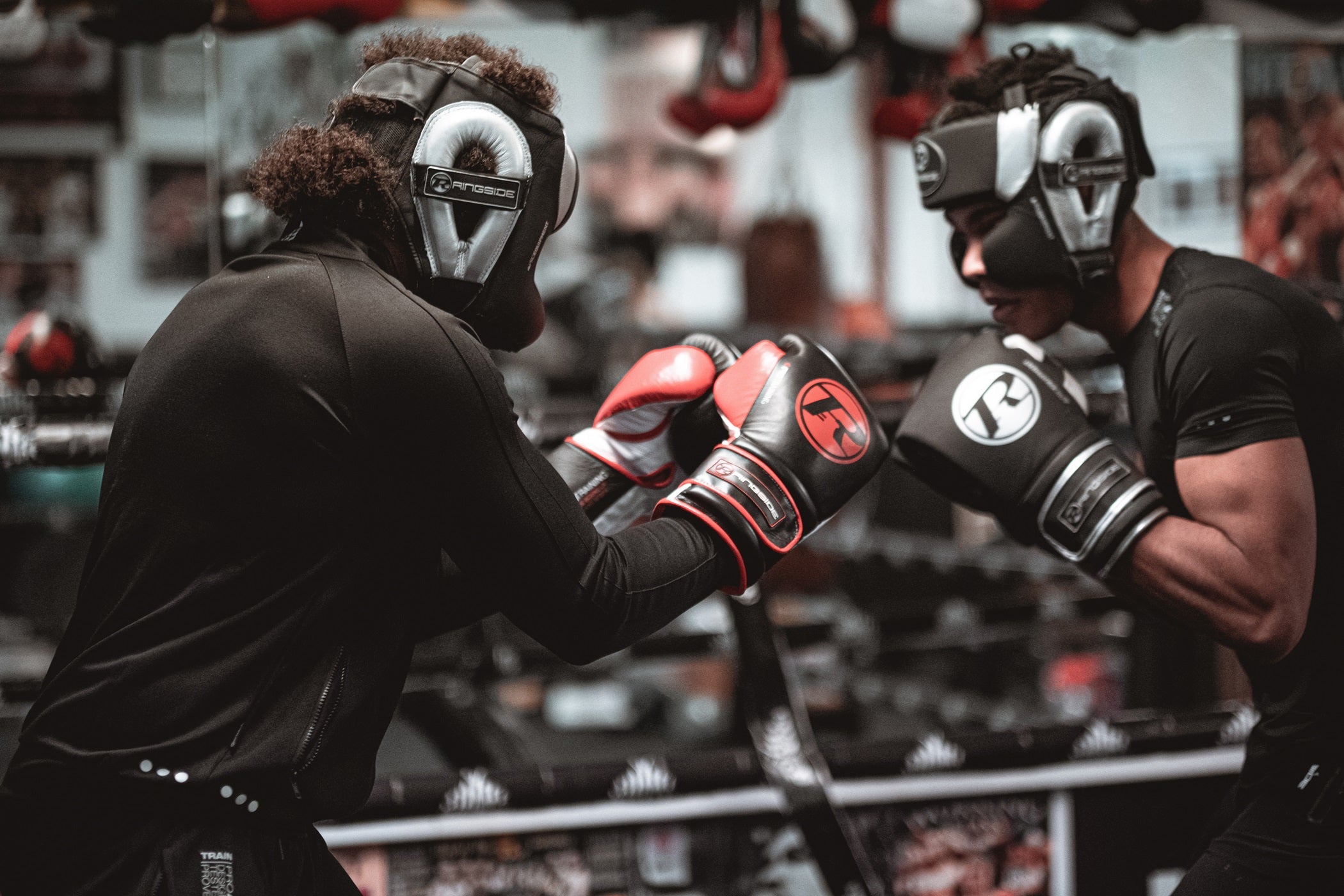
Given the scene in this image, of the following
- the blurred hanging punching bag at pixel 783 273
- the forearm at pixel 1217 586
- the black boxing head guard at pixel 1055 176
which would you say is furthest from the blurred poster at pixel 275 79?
the forearm at pixel 1217 586

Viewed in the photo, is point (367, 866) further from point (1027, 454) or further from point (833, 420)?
point (1027, 454)

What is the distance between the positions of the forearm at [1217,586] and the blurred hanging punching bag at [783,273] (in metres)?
4.34

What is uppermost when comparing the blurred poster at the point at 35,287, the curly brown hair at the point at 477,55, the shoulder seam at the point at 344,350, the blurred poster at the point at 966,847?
the curly brown hair at the point at 477,55

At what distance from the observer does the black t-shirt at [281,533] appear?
1.16 metres

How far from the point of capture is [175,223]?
5500mm

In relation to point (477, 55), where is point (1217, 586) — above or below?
below

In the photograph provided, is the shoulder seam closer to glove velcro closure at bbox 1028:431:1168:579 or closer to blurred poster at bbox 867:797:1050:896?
glove velcro closure at bbox 1028:431:1168:579

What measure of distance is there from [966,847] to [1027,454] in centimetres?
92

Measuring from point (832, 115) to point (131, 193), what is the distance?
4175 mm

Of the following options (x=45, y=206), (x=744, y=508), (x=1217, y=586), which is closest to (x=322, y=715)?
(x=744, y=508)

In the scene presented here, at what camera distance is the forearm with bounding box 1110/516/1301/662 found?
148 centimetres

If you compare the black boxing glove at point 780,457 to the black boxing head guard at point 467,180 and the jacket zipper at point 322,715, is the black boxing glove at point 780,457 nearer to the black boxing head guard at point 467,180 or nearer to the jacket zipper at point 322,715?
the black boxing head guard at point 467,180

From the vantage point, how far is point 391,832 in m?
1.98

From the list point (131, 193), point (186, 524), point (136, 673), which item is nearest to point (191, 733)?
point (136, 673)
